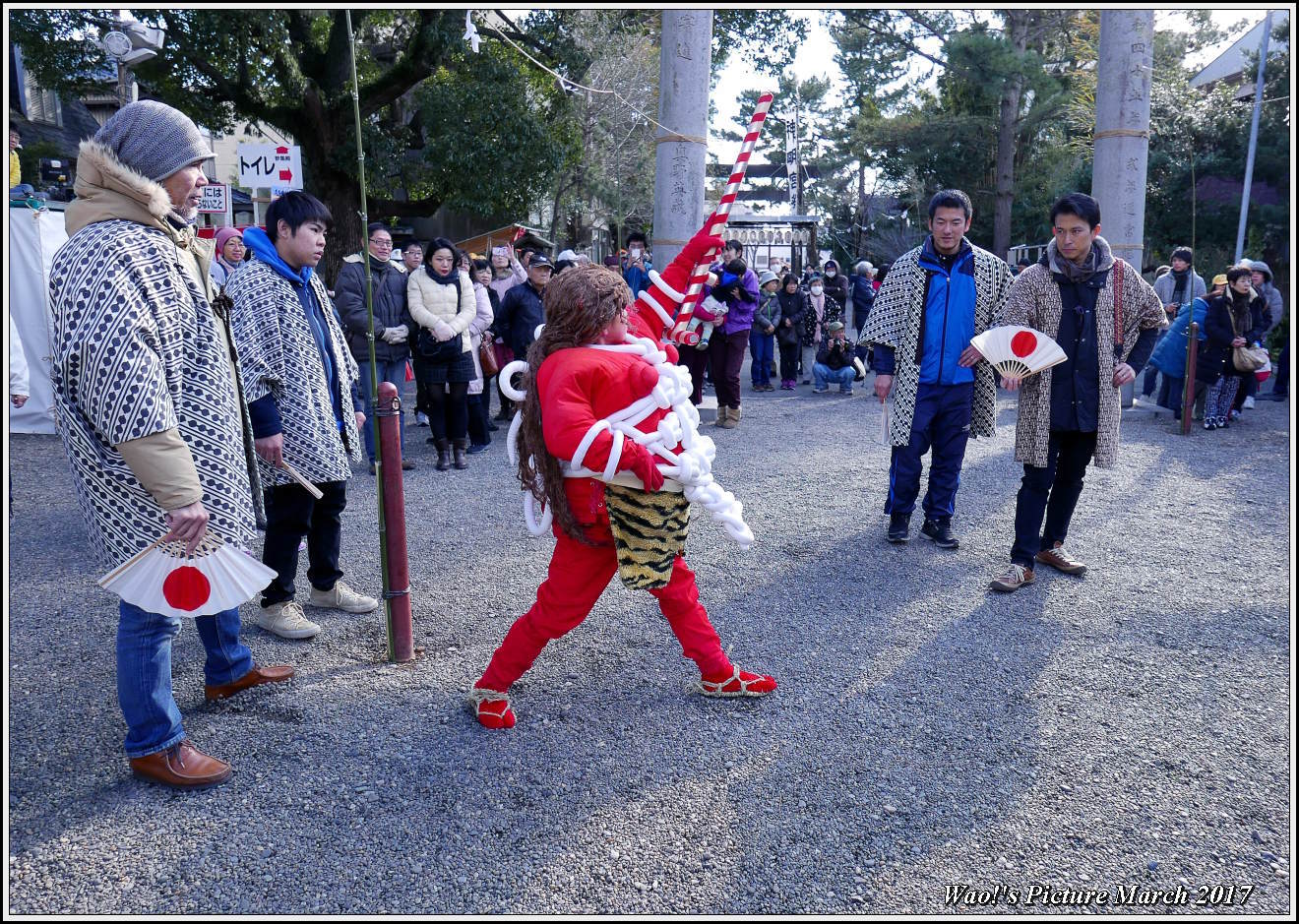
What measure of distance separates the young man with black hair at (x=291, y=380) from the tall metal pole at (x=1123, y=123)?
8692 millimetres

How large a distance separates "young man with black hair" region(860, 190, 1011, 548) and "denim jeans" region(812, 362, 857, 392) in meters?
6.89

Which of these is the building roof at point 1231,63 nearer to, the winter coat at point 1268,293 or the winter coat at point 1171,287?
the winter coat at point 1171,287

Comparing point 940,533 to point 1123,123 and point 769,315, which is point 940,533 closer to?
point 1123,123

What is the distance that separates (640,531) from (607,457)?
350mm

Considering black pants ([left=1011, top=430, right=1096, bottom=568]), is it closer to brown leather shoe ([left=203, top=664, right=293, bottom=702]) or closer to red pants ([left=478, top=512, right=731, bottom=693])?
red pants ([left=478, top=512, right=731, bottom=693])

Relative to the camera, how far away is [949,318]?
5.25m

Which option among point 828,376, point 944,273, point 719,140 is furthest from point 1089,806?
point 719,140

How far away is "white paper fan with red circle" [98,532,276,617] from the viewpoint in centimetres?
270

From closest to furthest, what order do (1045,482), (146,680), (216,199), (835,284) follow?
(146,680) → (1045,482) → (216,199) → (835,284)

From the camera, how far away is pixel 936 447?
5539 mm

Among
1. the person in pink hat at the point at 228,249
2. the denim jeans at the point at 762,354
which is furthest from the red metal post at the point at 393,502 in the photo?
the denim jeans at the point at 762,354

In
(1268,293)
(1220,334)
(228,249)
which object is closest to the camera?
(228,249)

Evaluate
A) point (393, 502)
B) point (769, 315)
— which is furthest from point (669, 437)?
point (769, 315)

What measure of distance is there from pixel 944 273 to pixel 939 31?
23236mm
